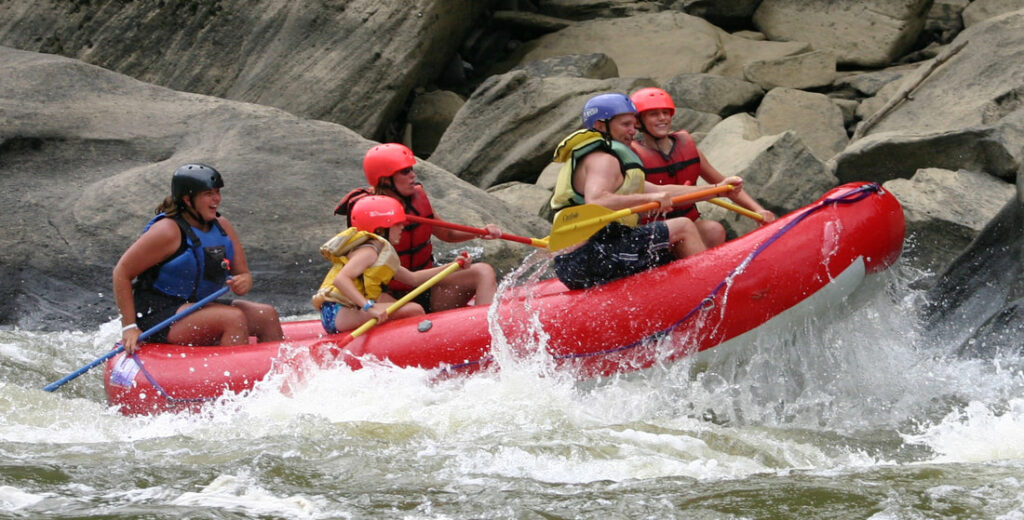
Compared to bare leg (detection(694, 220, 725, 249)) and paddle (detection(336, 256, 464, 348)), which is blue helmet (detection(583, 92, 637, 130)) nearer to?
bare leg (detection(694, 220, 725, 249))

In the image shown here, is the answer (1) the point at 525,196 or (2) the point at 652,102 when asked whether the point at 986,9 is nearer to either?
(1) the point at 525,196

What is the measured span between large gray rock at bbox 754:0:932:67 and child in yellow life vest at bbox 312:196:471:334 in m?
9.11

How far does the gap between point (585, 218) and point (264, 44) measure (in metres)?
8.24

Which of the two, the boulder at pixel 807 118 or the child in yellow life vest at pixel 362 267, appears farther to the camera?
the boulder at pixel 807 118

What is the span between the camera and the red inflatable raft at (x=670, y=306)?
5.39m

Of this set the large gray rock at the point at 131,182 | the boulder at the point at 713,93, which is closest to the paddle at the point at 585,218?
the large gray rock at the point at 131,182

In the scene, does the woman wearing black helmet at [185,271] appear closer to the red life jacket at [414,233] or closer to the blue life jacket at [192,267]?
the blue life jacket at [192,267]

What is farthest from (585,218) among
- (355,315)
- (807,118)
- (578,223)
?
(807,118)

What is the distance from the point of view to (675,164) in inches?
259

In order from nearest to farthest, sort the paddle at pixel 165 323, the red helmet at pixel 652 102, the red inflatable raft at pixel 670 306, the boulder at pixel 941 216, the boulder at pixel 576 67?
the red inflatable raft at pixel 670 306 → the paddle at pixel 165 323 → the red helmet at pixel 652 102 → the boulder at pixel 941 216 → the boulder at pixel 576 67

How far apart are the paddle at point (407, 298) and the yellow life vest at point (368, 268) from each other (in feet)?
0.47

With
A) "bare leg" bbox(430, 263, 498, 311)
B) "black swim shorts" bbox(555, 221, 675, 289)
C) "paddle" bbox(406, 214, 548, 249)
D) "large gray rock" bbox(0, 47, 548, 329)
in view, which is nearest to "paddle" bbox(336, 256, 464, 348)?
"bare leg" bbox(430, 263, 498, 311)

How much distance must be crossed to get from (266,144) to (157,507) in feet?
19.5

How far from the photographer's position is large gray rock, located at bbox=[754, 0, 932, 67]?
14.2 meters
